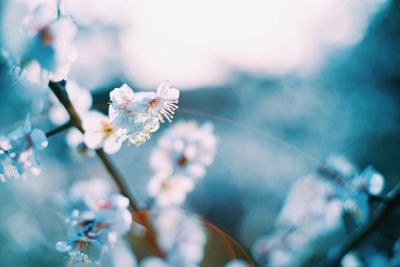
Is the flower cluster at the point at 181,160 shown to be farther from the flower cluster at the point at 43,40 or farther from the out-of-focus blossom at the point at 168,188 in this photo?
the flower cluster at the point at 43,40

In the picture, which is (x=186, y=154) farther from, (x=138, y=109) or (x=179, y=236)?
(x=138, y=109)

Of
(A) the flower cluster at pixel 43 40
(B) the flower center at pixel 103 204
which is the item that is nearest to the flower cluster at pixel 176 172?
(B) the flower center at pixel 103 204

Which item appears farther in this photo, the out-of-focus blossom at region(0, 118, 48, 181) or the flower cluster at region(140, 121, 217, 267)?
the flower cluster at region(140, 121, 217, 267)

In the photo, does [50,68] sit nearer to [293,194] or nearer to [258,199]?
[293,194]

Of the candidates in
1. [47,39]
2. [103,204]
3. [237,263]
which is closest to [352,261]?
[237,263]

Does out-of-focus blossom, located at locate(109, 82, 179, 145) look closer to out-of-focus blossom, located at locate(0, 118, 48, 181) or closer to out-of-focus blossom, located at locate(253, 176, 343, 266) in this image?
out-of-focus blossom, located at locate(0, 118, 48, 181)

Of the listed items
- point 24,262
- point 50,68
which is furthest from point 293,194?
point 24,262

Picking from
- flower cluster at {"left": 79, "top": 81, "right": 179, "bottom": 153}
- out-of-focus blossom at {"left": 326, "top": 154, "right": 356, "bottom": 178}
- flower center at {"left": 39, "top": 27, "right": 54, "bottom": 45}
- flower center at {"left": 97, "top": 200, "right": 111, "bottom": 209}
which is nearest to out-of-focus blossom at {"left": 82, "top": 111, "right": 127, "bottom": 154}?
flower cluster at {"left": 79, "top": 81, "right": 179, "bottom": 153}
